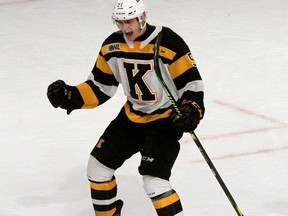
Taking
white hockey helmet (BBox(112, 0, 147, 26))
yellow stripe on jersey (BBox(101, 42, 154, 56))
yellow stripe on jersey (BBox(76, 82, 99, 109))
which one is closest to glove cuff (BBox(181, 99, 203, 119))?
yellow stripe on jersey (BBox(101, 42, 154, 56))

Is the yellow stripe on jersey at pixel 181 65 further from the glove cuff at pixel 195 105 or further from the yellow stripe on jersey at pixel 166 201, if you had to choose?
the yellow stripe on jersey at pixel 166 201

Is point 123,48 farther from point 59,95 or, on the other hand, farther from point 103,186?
point 103,186

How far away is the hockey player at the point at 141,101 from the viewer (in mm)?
4215

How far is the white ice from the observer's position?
16.4 ft

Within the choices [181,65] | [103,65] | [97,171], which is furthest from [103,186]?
[181,65]

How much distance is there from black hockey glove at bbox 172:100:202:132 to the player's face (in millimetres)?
381

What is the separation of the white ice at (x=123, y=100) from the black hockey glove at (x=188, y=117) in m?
0.78

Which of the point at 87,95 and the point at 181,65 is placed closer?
the point at 181,65

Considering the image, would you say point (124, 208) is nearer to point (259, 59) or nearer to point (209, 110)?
point (209, 110)

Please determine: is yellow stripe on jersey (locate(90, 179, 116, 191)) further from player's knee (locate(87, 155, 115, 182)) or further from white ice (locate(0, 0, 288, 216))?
white ice (locate(0, 0, 288, 216))

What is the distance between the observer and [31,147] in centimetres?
560

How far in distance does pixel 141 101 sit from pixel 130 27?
1.15 ft

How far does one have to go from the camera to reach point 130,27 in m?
4.25

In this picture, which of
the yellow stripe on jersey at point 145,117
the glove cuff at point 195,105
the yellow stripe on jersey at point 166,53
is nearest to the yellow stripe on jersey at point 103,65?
the yellow stripe on jersey at point 145,117
